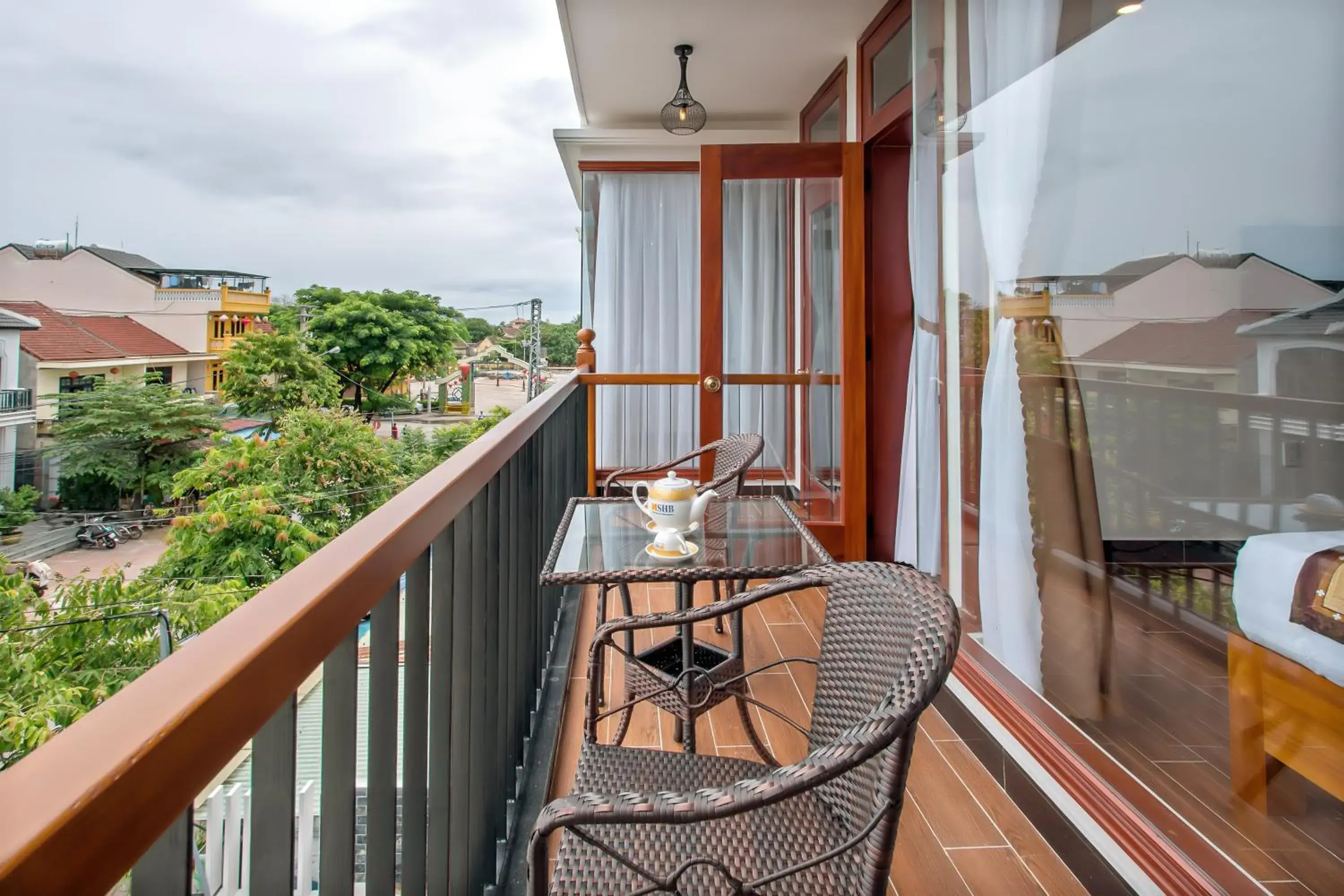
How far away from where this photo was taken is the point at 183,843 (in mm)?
449

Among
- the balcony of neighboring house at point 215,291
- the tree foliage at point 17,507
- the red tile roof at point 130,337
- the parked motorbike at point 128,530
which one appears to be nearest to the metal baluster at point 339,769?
the tree foliage at point 17,507

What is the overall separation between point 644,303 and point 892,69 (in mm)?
2198

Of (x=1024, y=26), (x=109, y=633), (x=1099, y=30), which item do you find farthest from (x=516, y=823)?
(x=109, y=633)

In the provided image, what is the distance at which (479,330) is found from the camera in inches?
799

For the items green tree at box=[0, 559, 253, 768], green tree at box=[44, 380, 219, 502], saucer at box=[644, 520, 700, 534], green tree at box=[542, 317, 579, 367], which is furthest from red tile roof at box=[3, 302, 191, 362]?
saucer at box=[644, 520, 700, 534]

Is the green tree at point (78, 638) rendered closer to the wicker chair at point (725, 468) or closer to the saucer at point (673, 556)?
the wicker chair at point (725, 468)

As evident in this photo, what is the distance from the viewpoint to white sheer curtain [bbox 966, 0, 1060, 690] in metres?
1.78

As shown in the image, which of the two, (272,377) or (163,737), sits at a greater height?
(272,377)

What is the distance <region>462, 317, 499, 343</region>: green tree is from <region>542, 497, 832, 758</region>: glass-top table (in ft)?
60.3

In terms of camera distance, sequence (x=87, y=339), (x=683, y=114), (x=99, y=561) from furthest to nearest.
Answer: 1. (x=87, y=339)
2. (x=99, y=561)
3. (x=683, y=114)

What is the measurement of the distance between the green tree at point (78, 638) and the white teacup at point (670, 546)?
5.40 meters

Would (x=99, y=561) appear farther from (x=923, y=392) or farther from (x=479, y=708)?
(x=479, y=708)

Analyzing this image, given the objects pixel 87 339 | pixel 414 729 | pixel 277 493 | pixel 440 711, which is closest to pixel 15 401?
pixel 87 339

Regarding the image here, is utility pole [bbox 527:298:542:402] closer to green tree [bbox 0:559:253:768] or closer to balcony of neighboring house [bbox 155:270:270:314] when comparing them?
A: green tree [bbox 0:559:253:768]
